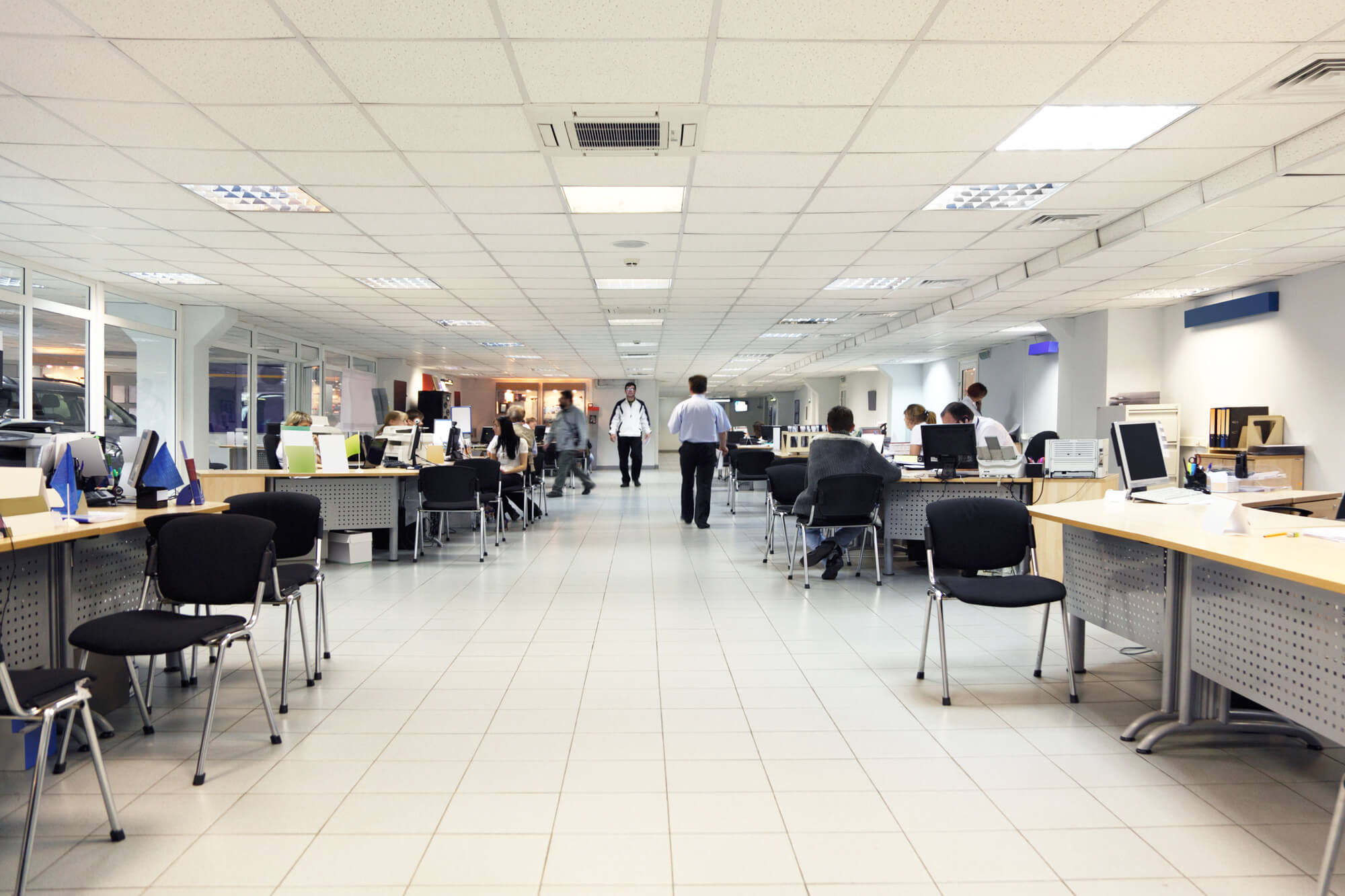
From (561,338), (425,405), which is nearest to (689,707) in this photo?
(561,338)

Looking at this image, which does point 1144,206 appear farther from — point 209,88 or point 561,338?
point 561,338

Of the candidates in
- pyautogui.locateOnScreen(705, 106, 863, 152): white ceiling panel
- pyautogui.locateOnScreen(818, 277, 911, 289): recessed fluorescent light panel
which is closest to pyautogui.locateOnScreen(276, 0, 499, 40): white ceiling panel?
pyautogui.locateOnScreen(705, 106, 863, 152): white ceiling panel

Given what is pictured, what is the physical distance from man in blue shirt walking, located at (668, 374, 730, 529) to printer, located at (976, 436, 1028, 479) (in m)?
3.08

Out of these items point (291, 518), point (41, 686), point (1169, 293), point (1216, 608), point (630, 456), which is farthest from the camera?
point (630, 456)

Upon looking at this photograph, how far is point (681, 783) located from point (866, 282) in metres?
6.75

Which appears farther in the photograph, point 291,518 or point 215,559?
point 291,518

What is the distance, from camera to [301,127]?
3.87 meters

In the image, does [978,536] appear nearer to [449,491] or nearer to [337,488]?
[449,491]

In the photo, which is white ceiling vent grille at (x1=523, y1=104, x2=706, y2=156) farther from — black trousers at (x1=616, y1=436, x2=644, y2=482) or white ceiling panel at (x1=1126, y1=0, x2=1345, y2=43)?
black trousers at (x1=616, y1=436, x2=644, y2=482)

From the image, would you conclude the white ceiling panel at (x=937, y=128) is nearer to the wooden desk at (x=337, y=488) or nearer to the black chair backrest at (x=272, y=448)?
the wooden desk at (x=337, y=488)

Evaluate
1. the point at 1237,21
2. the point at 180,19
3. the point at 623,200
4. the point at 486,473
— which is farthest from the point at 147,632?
the point at 486,473

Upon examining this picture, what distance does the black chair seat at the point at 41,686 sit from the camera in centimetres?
190

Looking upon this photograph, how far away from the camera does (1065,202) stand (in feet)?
17.5

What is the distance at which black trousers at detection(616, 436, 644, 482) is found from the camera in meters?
14.5
